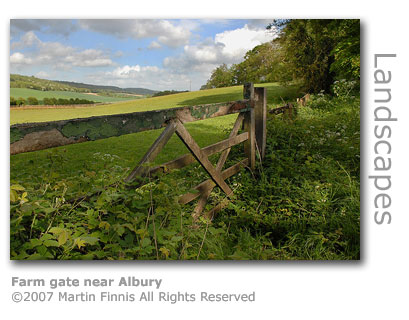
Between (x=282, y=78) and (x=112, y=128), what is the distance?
13.6 metres

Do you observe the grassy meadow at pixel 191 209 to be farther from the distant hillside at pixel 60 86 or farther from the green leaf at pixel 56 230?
the distant hillside at pixel 60 86

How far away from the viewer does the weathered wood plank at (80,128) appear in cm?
163

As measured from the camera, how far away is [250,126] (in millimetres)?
3684

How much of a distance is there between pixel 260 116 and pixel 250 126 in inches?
13.3

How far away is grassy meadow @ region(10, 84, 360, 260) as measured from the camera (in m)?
1.88

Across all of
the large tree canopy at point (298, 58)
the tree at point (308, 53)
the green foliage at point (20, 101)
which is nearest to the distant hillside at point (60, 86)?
the green foliage at point (20, 101)

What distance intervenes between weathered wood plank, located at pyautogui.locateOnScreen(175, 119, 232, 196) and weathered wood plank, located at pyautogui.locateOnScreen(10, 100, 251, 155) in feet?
0.36

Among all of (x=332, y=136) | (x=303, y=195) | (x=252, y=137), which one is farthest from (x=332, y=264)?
(x=332, y=136)

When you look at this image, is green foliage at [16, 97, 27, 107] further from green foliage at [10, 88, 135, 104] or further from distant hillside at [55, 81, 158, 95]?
distant hillside at [55, 81, 158, 95]

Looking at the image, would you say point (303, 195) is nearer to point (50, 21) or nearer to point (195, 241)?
point (195, 241)

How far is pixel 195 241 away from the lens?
2498 mm

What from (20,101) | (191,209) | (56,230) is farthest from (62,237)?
(20,101)

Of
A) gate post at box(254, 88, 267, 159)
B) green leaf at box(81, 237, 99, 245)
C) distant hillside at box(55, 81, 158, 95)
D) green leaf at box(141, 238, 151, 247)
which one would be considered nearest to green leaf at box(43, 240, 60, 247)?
green leaf at box(81, 237, 99, 245)

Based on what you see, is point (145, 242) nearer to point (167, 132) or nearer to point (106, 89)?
point (167, 132)
